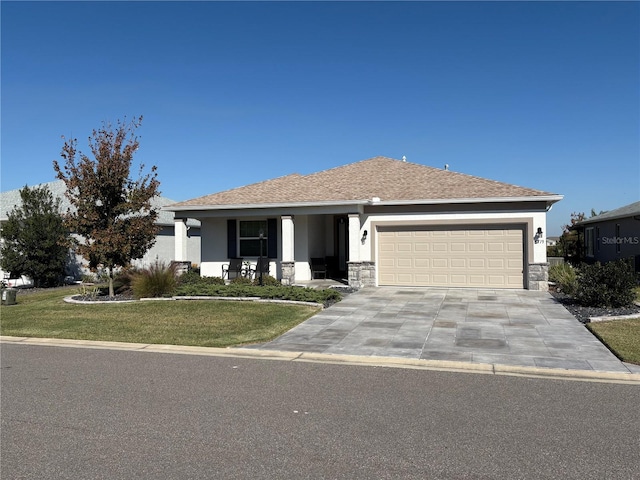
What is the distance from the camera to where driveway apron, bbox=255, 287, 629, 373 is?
27.4 ft

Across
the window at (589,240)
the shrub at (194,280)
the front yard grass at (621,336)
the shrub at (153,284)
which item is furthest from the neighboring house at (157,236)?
the window at (589,240)

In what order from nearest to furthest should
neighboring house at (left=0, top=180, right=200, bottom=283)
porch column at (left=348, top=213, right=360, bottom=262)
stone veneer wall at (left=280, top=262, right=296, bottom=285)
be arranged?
porch column at (left=348, top=213, right=360, bottom=262), stone veneer wall at (left=280, top=262, right=296, bottom=285), neighboring house at (left=0, top=180, right=200, bottom=283)

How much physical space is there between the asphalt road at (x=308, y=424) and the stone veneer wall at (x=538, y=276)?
1040 centimetres

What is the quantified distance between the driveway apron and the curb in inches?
10.3

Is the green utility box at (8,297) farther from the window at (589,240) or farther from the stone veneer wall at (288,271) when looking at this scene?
the window at (589,240)

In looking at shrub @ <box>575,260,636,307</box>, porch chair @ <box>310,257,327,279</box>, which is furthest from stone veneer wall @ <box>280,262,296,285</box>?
shrub @ <box>575,260,636,307</box>

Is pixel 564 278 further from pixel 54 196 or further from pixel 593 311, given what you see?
pixel 54 196

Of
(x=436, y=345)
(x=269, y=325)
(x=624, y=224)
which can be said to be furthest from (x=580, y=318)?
(x=624, y=224)

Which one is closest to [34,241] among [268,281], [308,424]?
[268,281]

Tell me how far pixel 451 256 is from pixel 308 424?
1346cm

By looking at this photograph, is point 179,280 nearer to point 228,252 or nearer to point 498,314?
point 228,252

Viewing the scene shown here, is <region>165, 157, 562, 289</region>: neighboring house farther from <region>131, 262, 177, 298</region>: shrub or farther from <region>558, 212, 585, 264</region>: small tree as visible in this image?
<region>558, 212, 585, 264</region>: small tree

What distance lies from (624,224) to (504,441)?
23.2 meters

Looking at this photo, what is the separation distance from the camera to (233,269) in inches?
791
